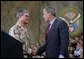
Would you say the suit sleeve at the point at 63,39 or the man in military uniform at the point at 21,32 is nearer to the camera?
the suit sleeve at the point at 63,39

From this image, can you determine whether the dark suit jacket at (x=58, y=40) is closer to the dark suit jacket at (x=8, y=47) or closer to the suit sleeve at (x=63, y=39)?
the suit sleeve at (x=63, y=39)

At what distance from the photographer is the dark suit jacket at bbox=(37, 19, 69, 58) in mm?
3623

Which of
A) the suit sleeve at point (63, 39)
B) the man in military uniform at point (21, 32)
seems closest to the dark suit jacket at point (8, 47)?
the suit sleeve at point (63, 39)

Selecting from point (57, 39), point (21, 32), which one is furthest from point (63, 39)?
point (21, 32)

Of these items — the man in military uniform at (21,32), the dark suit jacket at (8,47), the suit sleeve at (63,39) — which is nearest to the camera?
the dark suit jacket at (8,47)

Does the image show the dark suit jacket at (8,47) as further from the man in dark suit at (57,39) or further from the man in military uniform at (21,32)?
the man in military uniform at (21,32)

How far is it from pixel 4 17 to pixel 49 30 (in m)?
3.54

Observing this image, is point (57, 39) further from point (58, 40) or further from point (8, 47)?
point (8, 47)

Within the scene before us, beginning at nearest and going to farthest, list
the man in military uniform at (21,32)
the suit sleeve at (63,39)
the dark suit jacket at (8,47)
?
the dark suit jacket at (8,47) → the suit sleeve at (63,39) → the man in military uniform at (21,32)

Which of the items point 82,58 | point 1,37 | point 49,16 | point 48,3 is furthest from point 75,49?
point 1,37

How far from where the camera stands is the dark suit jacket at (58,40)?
143 inches

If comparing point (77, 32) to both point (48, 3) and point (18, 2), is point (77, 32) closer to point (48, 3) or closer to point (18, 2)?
point (48, 3)

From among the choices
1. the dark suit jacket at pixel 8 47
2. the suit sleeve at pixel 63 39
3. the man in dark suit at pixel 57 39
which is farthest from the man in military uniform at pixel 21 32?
the dark suit jacket at pixel 8 47

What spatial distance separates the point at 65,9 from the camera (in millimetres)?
7117
